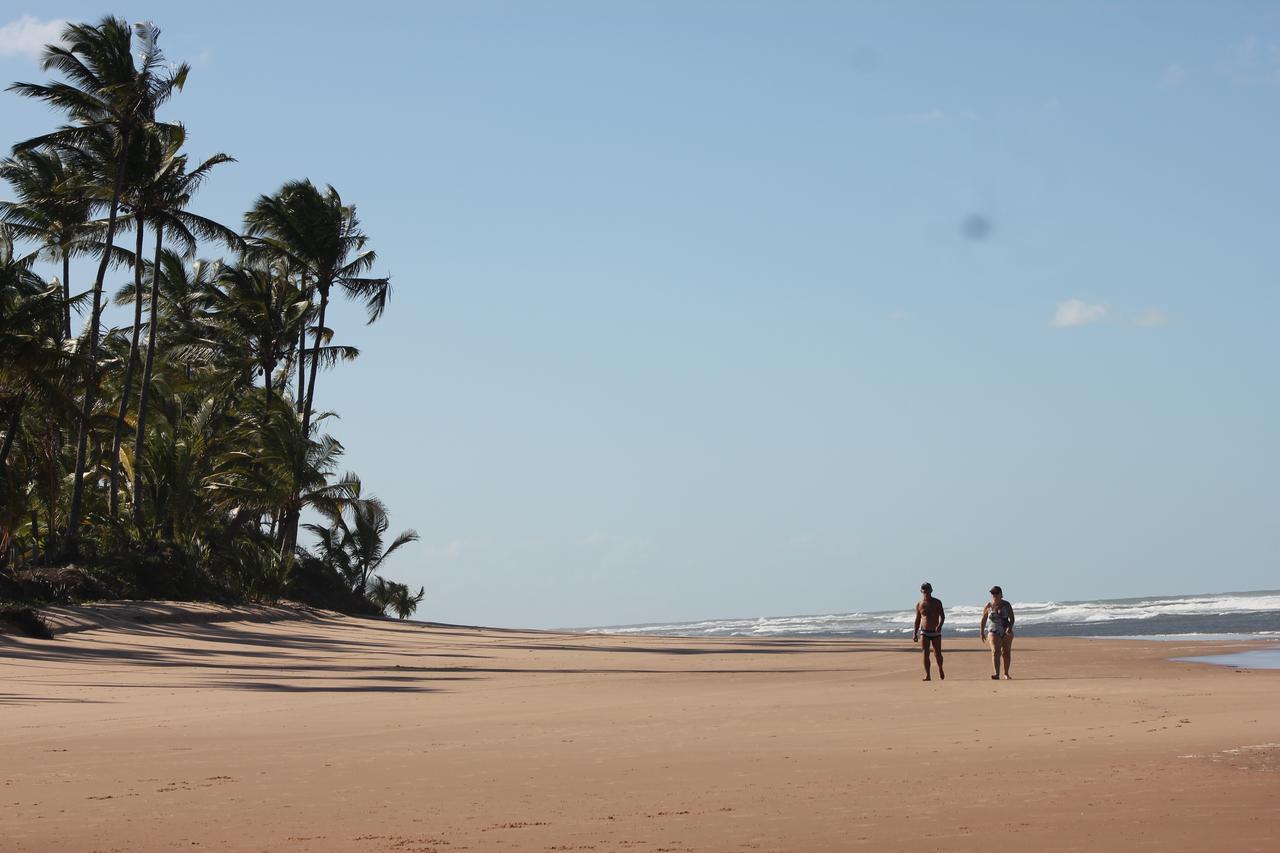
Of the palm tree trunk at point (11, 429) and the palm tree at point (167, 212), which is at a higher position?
the palm tree at point (167, 212)

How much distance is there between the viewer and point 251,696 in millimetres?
14516

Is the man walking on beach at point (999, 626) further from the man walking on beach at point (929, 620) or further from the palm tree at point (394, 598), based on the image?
the palm tree at point (394, 598)

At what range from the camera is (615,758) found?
9.77 meters

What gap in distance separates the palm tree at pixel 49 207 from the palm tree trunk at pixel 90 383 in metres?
1.12

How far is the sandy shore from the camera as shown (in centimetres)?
689

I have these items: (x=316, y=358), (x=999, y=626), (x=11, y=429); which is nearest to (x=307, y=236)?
(x=316, y=358)

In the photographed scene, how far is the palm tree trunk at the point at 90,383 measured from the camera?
26386 mm

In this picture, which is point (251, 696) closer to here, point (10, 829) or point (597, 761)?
point (597, 761)

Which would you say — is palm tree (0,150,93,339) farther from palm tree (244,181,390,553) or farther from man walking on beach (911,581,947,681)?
man walking on beach (911,581,947,681)

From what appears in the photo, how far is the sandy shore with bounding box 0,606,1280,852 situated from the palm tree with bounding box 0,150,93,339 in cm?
1606

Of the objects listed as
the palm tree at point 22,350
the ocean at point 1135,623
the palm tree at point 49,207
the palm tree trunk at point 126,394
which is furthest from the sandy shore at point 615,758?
the ocean at point 1135,623

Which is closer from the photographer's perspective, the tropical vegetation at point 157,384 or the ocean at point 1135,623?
the tropical vegetation at point 157,384

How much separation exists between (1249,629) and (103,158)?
37039 mm

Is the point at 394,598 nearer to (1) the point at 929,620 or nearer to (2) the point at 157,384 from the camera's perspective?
(2) the point at 157,384
